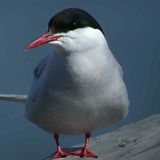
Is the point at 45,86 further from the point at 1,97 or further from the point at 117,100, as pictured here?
the point at 1,97

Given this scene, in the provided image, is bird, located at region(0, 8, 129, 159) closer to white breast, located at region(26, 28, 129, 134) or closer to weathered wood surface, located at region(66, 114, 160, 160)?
white breast, located at region(26, 28, 129, 134)

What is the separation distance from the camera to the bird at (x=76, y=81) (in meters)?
2.28

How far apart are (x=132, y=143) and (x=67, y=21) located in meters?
0.78

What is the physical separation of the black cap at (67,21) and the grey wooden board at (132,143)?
1.73ft

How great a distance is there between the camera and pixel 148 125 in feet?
10.7

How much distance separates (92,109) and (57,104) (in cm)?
14

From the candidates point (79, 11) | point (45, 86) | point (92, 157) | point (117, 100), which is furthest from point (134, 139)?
point (79, 11)

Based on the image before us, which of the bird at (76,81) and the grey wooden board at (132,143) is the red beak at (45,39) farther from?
the grey wooden board at (132,143)

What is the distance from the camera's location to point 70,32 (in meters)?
2.26

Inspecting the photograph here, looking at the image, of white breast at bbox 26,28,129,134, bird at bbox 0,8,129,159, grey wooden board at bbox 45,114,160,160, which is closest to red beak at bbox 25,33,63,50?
bird at bbox 0,8,129,159

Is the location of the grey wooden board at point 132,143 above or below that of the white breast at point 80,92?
below

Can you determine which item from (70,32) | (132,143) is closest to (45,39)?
(70,32)

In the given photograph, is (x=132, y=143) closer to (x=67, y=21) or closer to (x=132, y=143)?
(x=132, y=143)

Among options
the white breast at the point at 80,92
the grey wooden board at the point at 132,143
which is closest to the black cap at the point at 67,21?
the white breast at the point at 80,92
